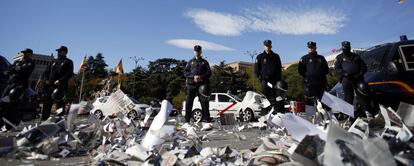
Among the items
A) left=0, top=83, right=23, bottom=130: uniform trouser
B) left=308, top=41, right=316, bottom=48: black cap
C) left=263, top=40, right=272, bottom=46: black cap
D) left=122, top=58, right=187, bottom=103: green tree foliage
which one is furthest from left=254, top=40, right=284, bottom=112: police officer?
left=122, top=58, right=187, bottom=103: green tree foliage

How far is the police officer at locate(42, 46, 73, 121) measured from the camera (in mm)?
6480

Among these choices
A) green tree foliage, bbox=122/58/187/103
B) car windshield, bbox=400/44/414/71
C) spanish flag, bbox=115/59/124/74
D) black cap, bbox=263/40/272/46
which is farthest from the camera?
green tree foliage, bbox=122/58/187/103

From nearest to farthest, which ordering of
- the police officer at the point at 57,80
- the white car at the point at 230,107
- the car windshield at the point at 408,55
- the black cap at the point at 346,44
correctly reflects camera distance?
the car windshield at the point at 408,55
the black cap at the point at 346,44
the police officer at the point at 57,80
the white car at the point at 230,107

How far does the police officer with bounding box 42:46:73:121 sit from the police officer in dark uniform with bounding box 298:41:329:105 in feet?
15.4

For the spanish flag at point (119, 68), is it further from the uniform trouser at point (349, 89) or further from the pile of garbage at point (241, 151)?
the pile of garbage at point (241, 151)

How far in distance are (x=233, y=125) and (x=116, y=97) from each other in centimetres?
225

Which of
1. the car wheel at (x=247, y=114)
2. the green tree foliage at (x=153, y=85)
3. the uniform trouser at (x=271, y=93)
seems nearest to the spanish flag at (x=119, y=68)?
the car wheel at (x=247, y=114)

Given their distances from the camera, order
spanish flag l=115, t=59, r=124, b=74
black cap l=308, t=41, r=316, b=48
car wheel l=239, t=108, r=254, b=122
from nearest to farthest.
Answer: black cap l=308, t=41, r=316, b=48 → car wheel l=239, t=108, r=254, b=122 → spanish flag l=115, t=59, r=124, b=74

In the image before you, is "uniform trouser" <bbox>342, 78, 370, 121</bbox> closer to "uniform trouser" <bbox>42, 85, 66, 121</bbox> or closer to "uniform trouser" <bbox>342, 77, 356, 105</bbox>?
"uniform trouser" <bbox>342, 77, 356, 105</bbox>

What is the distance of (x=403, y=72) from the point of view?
608 cm

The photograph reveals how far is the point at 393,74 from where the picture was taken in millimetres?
6078

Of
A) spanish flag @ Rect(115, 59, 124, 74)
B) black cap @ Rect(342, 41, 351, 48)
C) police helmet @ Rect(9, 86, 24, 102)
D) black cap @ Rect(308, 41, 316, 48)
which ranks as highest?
spanish flag @ Rect(115, 59, 124, 74)

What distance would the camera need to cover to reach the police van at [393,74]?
5.97 metres

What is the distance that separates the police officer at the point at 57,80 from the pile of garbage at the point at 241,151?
2618 millimetres
